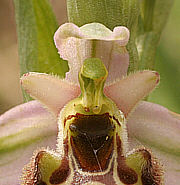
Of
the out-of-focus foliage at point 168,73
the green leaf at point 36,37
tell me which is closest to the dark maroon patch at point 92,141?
the green leaf at point 36,37

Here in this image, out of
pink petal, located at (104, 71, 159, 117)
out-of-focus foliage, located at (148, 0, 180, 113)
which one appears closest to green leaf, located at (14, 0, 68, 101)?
pink petal, located at (104, 71, 159, 117)

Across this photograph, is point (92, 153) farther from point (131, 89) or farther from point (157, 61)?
point (157, 61)

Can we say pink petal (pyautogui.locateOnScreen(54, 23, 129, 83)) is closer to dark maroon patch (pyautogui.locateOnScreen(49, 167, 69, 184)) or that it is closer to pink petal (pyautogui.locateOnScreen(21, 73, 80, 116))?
pink petal (pyautogui.locateOnScreen(21, 73, 80, 116))

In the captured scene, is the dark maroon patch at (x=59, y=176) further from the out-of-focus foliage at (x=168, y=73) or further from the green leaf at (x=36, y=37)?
the out-of-focus foliage at (x=168, y=73)

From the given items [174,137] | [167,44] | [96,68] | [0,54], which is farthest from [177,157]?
[0,54]

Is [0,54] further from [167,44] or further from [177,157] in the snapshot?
[177,157]

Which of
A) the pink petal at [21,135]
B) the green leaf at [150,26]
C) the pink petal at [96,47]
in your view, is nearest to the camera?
the pink petal at [96,47]
